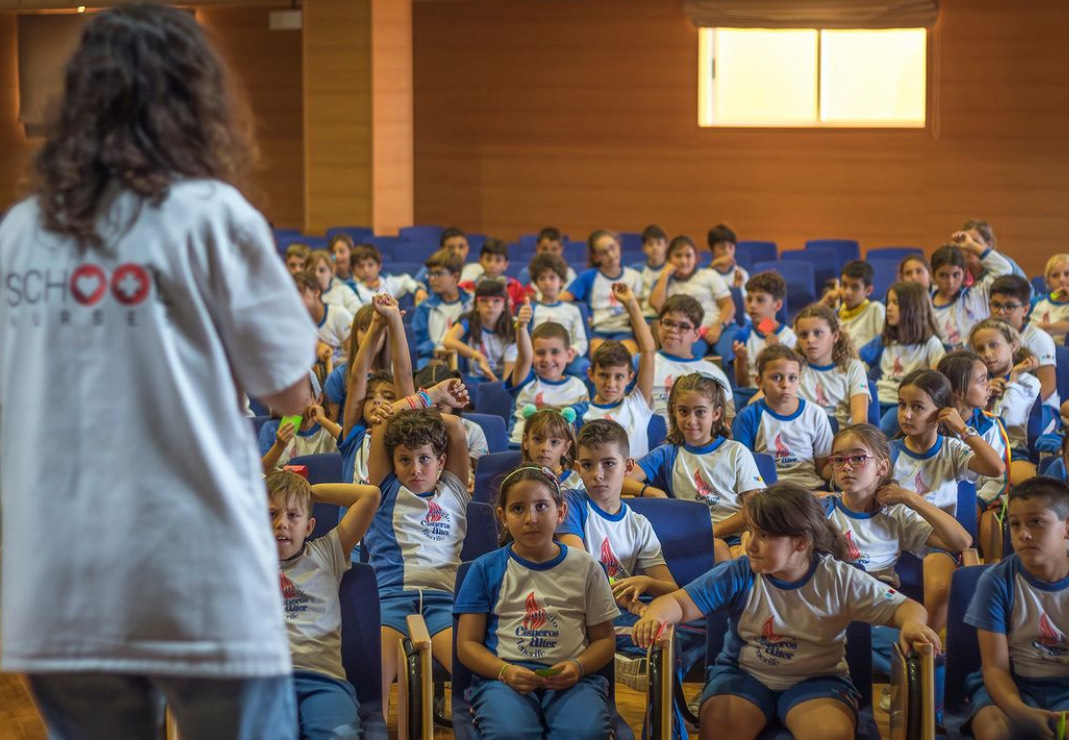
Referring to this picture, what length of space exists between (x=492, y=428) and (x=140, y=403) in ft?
11.3

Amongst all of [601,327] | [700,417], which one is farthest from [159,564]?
[601,327]

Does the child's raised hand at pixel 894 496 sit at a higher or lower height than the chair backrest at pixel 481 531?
higher

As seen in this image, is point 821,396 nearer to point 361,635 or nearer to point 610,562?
point 610,562

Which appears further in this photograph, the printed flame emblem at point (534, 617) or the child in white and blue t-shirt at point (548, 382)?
the child in white and blue t-shirt at point (548, 382)

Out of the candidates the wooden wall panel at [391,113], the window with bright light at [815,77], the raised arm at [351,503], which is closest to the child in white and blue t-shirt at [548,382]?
the raised arm at [351,503]

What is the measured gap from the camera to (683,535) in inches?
147

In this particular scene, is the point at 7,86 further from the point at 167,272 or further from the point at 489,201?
the point at 167,272

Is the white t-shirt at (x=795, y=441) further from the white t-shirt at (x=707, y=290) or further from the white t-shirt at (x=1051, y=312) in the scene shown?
the white t-shirt at (x=707, y=290)

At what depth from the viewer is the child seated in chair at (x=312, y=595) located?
3117 mm

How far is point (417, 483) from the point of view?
3.97 meters

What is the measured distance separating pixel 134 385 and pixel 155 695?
39 centimetres

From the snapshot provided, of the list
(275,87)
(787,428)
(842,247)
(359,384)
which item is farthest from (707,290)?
(275,87)

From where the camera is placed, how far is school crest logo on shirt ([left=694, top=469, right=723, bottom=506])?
441 centimetres

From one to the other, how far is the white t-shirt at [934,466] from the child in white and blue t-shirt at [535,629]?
152 cm
